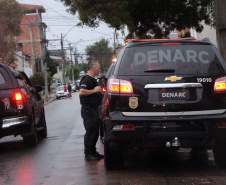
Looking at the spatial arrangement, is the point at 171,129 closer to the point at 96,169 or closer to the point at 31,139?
the point at 96,169

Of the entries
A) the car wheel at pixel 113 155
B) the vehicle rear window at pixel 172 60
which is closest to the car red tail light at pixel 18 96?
the car wheel at pixel 113 155

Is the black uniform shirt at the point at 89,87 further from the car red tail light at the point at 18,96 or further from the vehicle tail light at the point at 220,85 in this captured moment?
the vehicle tail light at the point at 220,85

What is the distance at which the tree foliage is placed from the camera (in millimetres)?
18344

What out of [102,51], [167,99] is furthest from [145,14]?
[102,51]

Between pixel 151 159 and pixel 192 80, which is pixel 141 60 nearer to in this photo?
pixel 192 80

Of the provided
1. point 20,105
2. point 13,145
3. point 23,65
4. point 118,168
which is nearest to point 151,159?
point 118,168

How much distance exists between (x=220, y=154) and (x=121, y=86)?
5.79 ft

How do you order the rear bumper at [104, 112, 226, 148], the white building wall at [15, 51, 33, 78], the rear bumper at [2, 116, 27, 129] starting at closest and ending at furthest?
the rear bumper at [104, 112, 226, 148] < the rear bumper at [2, 116, 27, 129] < the white building wall at [15, 51, 33, 78]

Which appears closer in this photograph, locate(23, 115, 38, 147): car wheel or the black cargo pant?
the black cargo pant

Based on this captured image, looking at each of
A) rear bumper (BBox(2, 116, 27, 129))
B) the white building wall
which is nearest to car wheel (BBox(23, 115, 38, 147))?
rear bumper (BBox(2, 116, 27, 129))

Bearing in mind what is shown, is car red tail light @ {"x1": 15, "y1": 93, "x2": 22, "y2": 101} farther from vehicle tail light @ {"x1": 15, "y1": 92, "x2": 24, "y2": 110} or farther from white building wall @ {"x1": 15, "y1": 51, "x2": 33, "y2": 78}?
white building wall @ {"x1": 15, "y1": 51, "x2": 33, "y2": 78}

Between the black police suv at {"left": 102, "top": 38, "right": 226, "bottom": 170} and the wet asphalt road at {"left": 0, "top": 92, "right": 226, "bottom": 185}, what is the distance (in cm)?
48

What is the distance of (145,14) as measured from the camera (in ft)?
70.2

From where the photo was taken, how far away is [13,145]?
1147 centimetres
